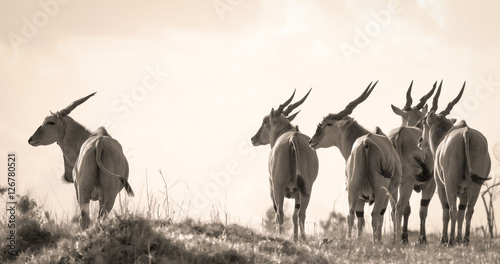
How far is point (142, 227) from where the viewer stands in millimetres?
10828

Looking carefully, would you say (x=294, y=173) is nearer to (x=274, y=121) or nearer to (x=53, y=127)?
(x=274, y=121)

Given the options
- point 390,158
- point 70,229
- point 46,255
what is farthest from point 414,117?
point 46,255

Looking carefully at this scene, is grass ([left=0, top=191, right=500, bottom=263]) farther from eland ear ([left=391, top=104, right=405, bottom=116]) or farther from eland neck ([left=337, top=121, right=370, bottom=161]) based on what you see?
eland ear ([left=391, top=104, right=405, bottom=116])

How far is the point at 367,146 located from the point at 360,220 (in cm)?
142

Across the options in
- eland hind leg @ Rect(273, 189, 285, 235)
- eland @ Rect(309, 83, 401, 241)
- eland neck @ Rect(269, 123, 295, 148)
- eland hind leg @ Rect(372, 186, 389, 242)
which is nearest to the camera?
eland @ Rect(309, 83, 401, 241)

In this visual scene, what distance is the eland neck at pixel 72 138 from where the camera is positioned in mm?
16984

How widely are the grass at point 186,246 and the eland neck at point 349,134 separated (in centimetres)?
202

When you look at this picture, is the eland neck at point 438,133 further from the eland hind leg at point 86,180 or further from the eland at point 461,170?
the eland hind leg at point 86,180

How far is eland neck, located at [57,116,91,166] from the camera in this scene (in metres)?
17.0

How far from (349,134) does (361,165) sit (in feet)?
7.45

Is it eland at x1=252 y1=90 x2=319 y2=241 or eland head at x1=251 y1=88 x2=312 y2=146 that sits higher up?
eland head at x1=251 y1=88 x2=312 y2=146

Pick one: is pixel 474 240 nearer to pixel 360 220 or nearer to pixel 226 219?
pixel 360 220

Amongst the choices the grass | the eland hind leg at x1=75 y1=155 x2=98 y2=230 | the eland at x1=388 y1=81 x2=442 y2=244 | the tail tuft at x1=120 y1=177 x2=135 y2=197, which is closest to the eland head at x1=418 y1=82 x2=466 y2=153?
the eland at x1=388 y1=81 x2=442 y2=244

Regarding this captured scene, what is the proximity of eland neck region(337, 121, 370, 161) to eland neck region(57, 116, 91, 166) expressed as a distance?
208 inches
